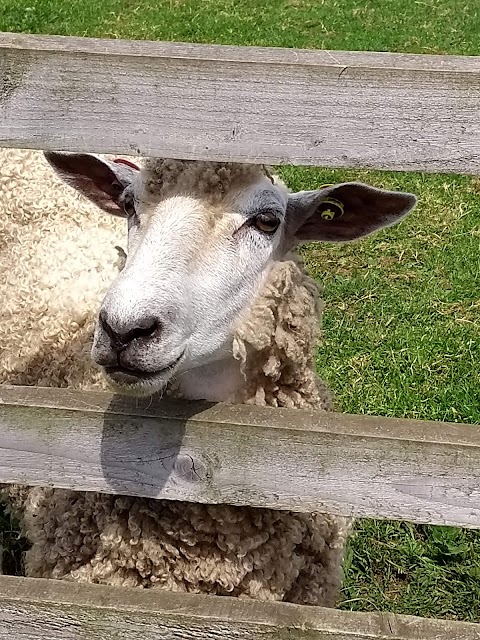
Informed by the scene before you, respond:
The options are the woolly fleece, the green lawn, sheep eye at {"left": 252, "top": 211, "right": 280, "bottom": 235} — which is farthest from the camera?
the green lawn

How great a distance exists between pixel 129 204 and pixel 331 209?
1.73ft

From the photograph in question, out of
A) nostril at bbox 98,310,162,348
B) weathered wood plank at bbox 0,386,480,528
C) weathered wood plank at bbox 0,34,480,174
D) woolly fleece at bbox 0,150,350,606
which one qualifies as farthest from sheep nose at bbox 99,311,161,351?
woolly fleece at bbox 0,150,350,606

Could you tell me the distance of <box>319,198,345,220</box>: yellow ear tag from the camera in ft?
7.56

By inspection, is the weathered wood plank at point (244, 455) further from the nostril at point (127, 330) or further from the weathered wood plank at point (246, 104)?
the weathered wood plank at point (246, 104)

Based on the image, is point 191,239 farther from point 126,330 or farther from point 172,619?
point 172,619

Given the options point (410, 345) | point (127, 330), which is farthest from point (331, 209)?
point (410, 345)

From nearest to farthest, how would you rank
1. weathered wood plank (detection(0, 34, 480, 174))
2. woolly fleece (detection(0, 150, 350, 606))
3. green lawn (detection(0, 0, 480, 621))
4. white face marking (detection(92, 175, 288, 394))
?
weathered wood plank (detection(0, 34, 480, 174)) < white face marking (detection(92, 175, 288, 394)) < woolly fleece (detection(0, 150, 350, 606)) < green lawn (detection(0, 0, 480, 621))

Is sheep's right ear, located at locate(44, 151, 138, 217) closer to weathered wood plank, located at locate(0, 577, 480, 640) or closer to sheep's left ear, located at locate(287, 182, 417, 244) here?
sheep's left ear, located at locate(287, 182, 417, 244)

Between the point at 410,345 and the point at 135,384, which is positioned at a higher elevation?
the point at 410,345

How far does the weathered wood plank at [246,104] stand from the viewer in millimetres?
1526

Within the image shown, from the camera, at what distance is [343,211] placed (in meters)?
2.32

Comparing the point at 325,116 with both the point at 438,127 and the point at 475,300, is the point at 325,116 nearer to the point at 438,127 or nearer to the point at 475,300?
the point at 438,127

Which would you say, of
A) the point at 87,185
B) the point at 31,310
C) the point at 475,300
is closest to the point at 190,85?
the point at 87,185

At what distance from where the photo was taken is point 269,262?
2.33m
